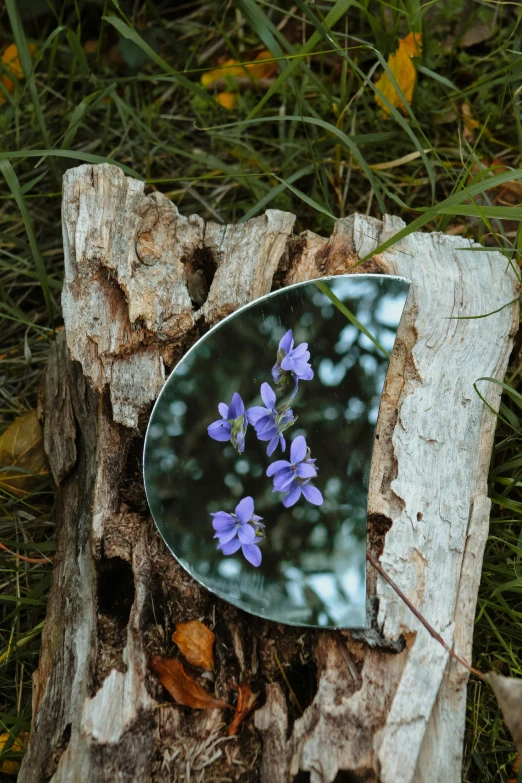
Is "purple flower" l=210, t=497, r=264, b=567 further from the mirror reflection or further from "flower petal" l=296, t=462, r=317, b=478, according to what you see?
"flower petal" l=296, t=462, r=317, b=478

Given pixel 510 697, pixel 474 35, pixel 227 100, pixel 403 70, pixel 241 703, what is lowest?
pixel 241 703

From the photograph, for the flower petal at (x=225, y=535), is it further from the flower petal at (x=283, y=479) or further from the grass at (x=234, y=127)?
the grass at (x=234, y=127)

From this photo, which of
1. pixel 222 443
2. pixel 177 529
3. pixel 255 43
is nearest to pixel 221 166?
pixel 255 43

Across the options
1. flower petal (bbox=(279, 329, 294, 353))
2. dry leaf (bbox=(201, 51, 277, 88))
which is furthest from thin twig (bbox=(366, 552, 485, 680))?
dry leaf (bbox=(201, 51, 277, 88))

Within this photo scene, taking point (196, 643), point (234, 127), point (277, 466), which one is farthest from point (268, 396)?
point (234, 127)

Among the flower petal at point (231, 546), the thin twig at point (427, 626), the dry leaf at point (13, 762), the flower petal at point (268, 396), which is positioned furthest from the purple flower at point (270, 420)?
the dry leaf at point (13, 762)

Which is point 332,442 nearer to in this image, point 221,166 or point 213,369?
point 213,369

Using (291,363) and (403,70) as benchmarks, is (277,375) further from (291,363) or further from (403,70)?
(403,70)
